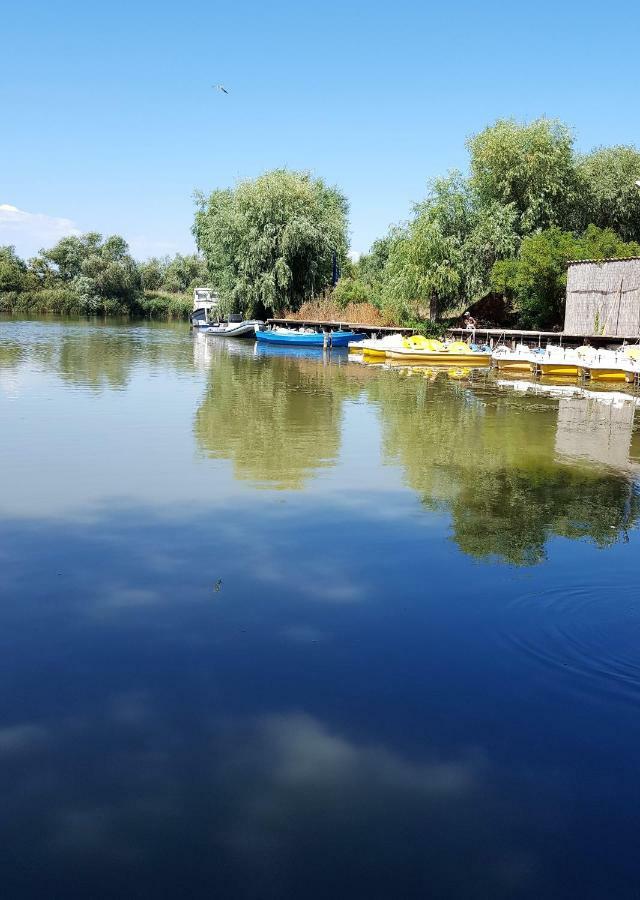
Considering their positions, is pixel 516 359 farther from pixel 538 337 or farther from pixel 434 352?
pixel 538 337

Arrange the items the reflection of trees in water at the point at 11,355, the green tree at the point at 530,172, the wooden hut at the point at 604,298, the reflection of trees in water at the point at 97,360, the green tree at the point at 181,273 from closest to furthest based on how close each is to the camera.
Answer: the reflection of trees in water at the point at 97,360 < the reflection of trees in water at the point at 11,355 < the wooden hut at the point at 604,298 < the green tree at the point at 530,172 < the green tree at the point at 181,273

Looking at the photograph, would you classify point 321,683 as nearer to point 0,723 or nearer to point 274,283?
point 0,723

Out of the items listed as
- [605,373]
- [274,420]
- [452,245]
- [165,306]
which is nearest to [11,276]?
[165,306]

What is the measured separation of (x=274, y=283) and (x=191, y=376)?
78.7ft

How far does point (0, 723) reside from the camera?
197 inches

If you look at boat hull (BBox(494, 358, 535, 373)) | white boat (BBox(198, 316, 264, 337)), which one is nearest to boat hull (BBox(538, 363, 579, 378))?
boat hull (BBox(494, 358, 535, 373))

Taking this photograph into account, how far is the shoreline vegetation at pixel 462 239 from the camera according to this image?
4112cm

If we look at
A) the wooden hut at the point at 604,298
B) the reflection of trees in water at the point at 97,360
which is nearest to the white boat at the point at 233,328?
the reflection of trees in water at the point at 97,360

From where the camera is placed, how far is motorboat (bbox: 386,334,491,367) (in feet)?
114

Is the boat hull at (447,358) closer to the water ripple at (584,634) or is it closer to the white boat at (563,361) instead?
the white boat at (563,361)

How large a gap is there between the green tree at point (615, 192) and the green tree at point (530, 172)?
2191mm

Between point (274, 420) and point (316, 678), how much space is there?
11910 millimetres

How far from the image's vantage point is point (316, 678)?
5691mm

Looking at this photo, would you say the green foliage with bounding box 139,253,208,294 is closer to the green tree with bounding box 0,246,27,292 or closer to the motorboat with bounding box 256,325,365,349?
the green tree with bounding box 0,246,27,292
